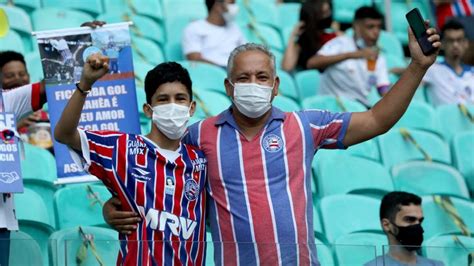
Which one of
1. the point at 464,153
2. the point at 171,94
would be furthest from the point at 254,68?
the point at 464,153

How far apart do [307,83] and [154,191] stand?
4.34 m

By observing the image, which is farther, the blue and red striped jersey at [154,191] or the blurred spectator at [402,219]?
the blurred spectator at [402,219]

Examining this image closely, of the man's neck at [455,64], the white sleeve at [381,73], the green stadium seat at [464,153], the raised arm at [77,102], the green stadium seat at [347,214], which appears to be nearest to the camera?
the raised arm at [77,102]

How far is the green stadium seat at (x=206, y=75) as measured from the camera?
8.14 m

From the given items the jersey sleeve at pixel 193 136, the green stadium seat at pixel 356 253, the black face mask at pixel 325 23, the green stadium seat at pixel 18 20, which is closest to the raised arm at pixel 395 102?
the green stadium seat at pixel 356 253

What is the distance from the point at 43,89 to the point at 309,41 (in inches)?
145

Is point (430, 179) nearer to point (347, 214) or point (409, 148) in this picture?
point (409, 148)

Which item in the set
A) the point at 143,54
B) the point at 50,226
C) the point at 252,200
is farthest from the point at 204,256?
the point at 143,54

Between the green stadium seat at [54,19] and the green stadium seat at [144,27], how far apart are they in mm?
285

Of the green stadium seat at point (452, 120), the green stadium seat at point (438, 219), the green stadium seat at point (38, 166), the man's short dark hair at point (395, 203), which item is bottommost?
the green stadium seat at point (438, 219)

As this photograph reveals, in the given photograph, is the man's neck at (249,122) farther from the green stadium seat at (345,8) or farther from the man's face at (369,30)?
the green stadium seat at (345,8)

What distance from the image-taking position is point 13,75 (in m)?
6.58

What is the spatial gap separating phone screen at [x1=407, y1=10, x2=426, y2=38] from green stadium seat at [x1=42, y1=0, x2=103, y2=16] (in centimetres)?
491

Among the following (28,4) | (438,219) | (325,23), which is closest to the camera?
(438,219)
